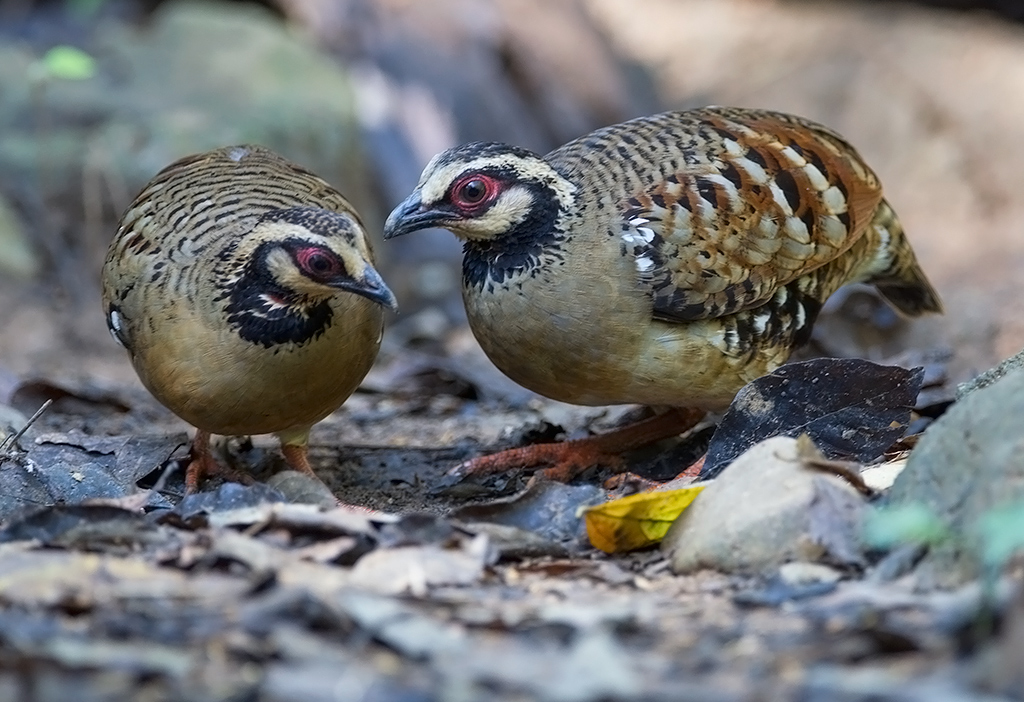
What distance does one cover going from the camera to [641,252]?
529 centimetres

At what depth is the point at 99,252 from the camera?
9688 millimetres

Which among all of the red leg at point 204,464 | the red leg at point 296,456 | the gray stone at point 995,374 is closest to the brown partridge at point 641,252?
the red leg at point 296,456

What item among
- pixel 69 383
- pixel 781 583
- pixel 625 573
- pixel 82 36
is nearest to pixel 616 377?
pixel 625 573

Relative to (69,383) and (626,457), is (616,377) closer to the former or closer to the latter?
(626,457)

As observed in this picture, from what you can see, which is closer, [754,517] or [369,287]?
[754,517]

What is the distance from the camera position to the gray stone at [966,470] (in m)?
3.37

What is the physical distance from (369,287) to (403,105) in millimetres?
6720

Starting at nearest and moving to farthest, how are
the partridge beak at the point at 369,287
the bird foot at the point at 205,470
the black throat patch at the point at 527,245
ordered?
the partridge beak at the point at 369,287 < the black throat patch at the point at 527,245 < the bird foot at the point at 205,470

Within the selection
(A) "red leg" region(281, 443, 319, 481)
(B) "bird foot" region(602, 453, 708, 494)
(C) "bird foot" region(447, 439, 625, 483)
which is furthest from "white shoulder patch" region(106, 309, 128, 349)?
(B) "bird foot" region(602, 453, 708, 494)

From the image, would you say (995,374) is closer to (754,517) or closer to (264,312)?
(754,517)

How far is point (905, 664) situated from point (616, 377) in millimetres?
2479

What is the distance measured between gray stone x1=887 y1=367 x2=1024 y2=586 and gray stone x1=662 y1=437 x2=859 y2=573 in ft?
0.90

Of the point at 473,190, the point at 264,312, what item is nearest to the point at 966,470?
the point at 473,190

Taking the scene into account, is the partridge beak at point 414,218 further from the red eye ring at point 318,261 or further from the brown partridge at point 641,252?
the red eye ring at point 318,261
